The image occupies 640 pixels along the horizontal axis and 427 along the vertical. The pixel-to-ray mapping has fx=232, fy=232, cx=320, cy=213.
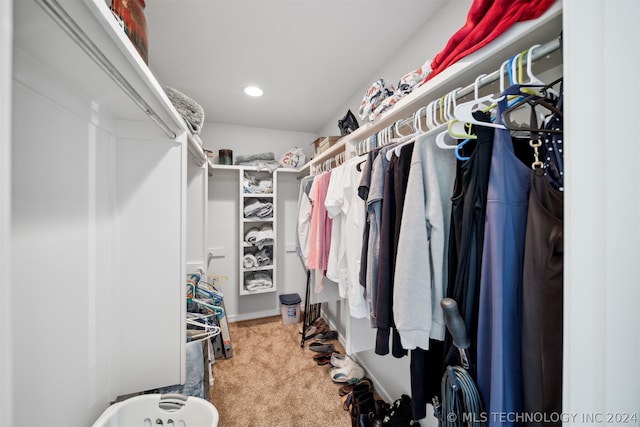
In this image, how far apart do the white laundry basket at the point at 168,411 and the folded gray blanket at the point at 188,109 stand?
4.49 ft

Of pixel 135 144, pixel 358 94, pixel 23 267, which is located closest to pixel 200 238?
pixel 135 144

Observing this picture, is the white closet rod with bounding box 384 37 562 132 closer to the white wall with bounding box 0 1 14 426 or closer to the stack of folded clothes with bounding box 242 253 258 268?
the white wall with bounding box 0 1 14 426

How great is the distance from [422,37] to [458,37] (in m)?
0.76

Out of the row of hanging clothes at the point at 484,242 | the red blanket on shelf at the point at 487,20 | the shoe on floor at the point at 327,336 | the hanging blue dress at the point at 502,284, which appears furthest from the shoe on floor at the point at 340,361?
the red blanket on shelf at the point at 487,20

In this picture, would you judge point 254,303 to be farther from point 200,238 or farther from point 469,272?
point 469,272

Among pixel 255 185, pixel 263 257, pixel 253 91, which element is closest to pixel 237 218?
pixel 255 185

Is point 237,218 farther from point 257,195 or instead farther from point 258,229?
point 257,195

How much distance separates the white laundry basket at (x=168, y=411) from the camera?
39.3 inches

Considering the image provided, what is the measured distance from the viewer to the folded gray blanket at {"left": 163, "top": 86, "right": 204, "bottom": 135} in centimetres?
134

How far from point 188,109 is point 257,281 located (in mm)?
1979

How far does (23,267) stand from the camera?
65 centimetres

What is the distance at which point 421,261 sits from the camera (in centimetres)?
75

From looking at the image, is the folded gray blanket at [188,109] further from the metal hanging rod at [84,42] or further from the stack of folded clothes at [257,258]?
the stack of folded clothes at [257,258]

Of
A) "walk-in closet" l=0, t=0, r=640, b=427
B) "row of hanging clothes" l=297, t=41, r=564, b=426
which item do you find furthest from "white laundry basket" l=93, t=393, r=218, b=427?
"row of hanging clothes" l=297, t=41, r=564, b=426
